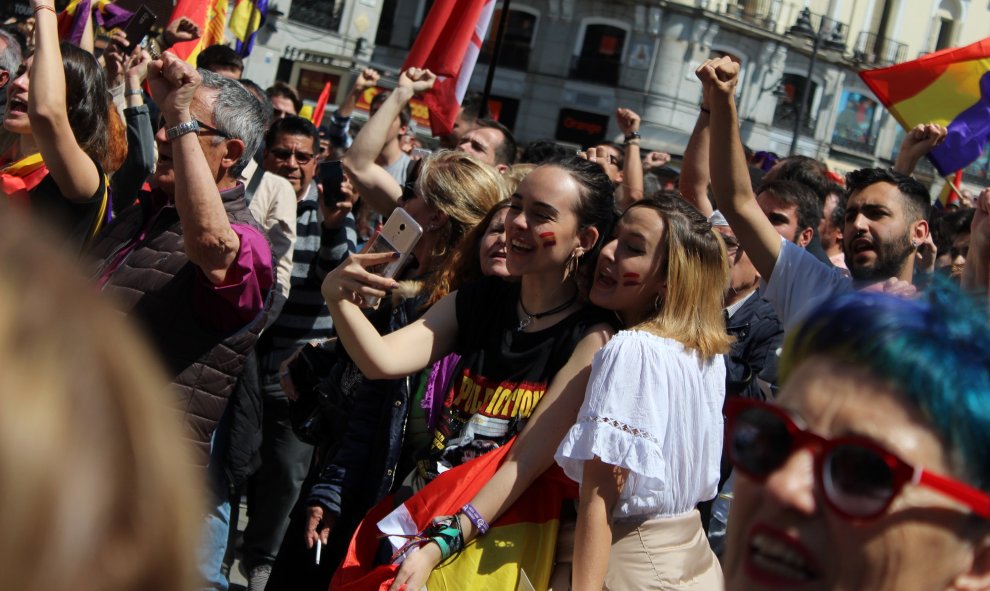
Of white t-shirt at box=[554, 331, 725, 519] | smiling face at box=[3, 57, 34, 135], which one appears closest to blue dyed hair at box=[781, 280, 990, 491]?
white t-shirt at box=[554, 331, 725, 519]

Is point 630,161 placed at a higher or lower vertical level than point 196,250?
higher

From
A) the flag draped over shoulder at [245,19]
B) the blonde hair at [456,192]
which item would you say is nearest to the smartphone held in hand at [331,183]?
the blonde hair at [456,192]

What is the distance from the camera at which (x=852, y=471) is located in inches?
53.8

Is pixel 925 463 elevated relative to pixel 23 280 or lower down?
lower down

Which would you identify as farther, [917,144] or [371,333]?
[917,144]

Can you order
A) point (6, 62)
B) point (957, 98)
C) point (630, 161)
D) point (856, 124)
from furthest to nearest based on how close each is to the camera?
1. point (856, 124)
2. point (630, 161)
3. point (957, 98)
4. point (6, 62)

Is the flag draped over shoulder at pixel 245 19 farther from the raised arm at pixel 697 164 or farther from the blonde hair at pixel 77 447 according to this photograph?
the blonde hair at pixel 77 447

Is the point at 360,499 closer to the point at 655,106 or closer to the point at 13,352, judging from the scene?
the point at 13,352

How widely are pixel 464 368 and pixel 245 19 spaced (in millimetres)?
6721

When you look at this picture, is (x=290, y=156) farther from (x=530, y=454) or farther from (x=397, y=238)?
(x=530, y=454)

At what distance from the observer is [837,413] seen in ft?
4.71

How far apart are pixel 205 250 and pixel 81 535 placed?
266 centimetres

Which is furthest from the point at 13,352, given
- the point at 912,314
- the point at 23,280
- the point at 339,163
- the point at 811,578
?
the point at 339,163

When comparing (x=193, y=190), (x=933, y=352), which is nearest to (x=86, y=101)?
(x=193, y=190)
